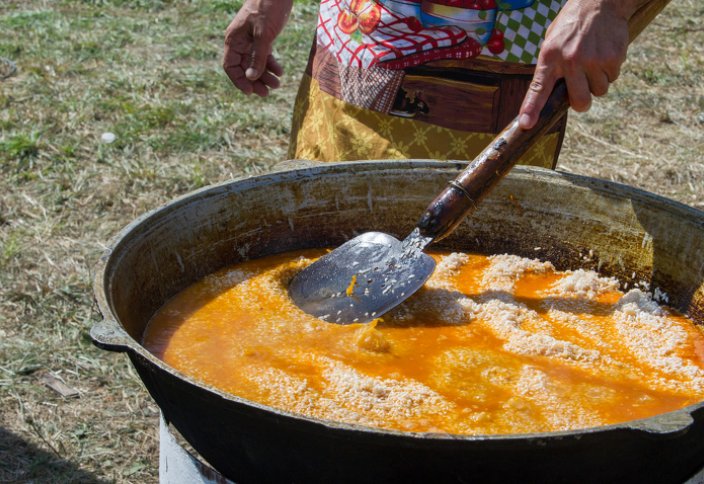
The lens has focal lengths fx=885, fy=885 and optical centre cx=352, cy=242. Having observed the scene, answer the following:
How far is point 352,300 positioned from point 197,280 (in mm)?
427

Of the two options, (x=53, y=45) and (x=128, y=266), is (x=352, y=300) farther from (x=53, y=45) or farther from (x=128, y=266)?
(x=53, y=45)

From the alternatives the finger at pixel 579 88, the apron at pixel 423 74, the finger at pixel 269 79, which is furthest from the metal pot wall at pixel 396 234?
the finger at pixel 269 79

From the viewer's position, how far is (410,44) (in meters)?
2.52

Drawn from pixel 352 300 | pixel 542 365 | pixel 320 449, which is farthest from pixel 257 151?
pixel 320 449

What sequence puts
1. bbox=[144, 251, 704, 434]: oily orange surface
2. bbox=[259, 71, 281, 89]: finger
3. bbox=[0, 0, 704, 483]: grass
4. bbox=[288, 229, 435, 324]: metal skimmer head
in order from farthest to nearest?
1. bbox=[0, 0, 704, 483]: grass
2. bbox=[259, 71, 281, 89]: finger
3. bbox=[288, 229, 435, 324]: metal skimmer head
4. bbox=[144, 251, 704, 434]: oily orange surface

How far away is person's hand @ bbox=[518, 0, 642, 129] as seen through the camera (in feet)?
6.09

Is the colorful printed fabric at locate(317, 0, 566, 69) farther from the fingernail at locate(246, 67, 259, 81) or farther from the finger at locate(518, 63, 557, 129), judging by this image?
the finger at locate(518, 63, 557, 129)

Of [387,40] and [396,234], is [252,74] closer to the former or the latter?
[387,40]

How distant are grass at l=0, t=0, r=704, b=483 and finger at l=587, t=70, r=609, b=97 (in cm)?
188

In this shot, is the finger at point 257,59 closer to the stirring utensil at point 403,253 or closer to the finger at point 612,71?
the stirring utensil at point 403,253

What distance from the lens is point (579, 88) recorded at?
1.88 meters

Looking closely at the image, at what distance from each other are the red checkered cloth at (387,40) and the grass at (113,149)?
57.3 inches

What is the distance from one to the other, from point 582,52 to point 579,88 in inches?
3.0

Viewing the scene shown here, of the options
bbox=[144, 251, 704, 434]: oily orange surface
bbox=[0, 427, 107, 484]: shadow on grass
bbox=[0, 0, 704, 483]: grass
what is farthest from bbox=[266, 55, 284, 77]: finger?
bbox=[0, 427, 107, 484]: shadow on grass
